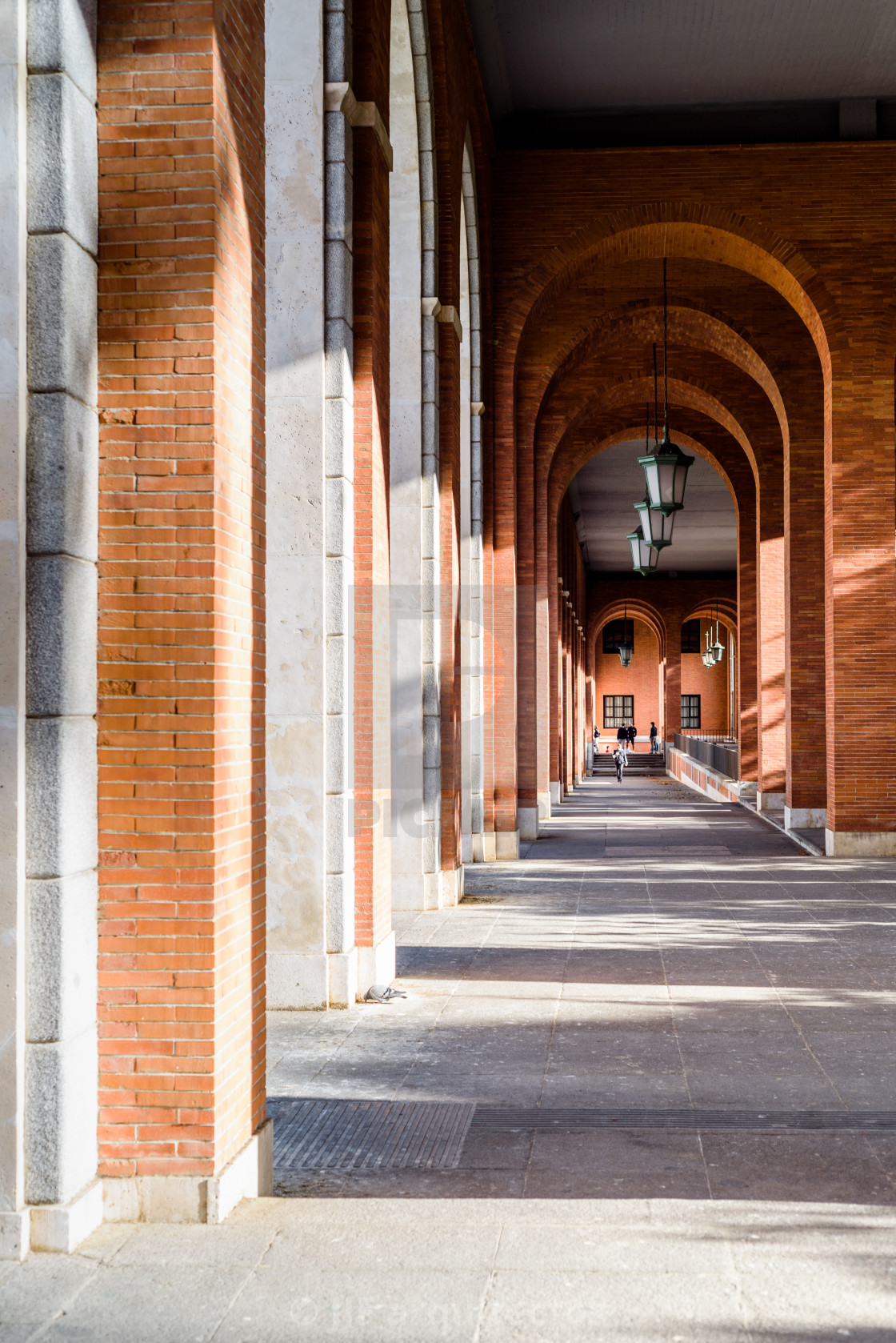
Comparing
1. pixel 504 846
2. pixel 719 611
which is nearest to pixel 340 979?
pixel 504 846

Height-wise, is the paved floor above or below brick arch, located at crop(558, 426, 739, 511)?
below

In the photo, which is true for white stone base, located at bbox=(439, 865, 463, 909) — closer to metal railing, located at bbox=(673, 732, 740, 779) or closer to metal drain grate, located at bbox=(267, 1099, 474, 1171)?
metal drain grate, located at bbox=(267, 1099, 474, 1171)

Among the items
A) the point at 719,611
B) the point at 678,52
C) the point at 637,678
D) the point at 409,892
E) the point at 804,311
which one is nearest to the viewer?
the point at 409,892

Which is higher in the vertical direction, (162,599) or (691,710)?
(162,599)

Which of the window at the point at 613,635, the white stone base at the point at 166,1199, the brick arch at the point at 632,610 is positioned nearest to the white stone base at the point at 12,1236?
the white stone base at the point at 166,1199

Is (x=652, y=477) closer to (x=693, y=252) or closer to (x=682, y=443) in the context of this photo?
(x=693, y=252)

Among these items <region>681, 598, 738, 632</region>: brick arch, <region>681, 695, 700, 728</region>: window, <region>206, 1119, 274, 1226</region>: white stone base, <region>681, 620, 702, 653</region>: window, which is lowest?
<region>206, 1119, 274, 1226</region>: white stone base

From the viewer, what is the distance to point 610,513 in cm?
3544

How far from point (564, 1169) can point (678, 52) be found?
1179 centimetres

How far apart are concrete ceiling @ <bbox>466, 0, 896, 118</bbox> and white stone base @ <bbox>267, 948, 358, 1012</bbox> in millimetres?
9046

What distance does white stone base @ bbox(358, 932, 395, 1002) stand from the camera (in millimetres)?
7418

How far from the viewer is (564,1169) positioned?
4.64 metres

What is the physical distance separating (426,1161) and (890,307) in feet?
40.6

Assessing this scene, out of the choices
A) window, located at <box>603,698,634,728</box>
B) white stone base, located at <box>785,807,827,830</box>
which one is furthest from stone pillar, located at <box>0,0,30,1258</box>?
window, located at <box>603,698,634,728</box>
